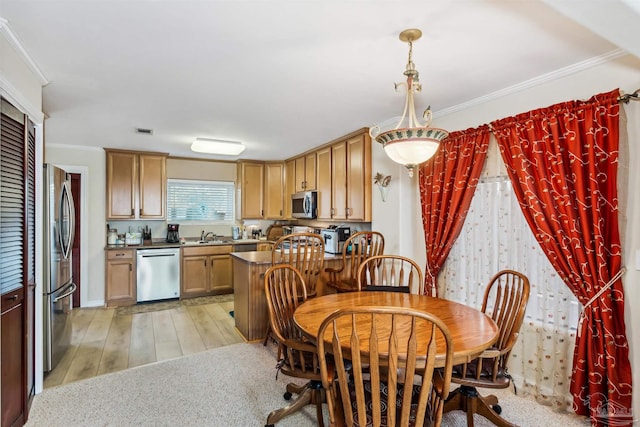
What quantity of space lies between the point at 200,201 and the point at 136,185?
1.08m

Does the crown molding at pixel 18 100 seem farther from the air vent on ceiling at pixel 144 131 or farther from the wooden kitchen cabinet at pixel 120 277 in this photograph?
the wooden kitchen cabinet at pixel 120 277

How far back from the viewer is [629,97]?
1.93 metres

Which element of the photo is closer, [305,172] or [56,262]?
[56,262]

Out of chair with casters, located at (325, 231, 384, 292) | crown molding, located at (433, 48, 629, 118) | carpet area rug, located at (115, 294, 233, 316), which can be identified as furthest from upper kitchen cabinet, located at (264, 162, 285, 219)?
crown molding, located at (433, 48, 629, 118)

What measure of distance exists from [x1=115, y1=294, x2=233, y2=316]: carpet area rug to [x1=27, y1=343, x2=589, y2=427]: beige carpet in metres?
1.96

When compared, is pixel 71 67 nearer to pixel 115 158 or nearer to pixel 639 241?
pixel 115 158

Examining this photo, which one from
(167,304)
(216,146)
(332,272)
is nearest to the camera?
(332,272)

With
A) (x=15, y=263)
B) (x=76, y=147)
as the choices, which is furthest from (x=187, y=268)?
(x=15, y=263)

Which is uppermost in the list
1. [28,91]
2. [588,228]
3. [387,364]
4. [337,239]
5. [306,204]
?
[28,91]

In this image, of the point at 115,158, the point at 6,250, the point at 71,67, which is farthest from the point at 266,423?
the point at 115,158

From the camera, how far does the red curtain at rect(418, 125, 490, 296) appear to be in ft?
9.23

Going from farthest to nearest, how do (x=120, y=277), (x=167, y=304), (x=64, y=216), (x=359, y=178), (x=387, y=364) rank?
1. (x=167, y=304)
2. (x=120, y=277)
3. (x=359, y=178)
4. (x=64, y=216)
5. (x=387, y=364)

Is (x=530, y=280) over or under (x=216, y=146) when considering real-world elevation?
under

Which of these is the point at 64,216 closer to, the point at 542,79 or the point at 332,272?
the point at 332,272
